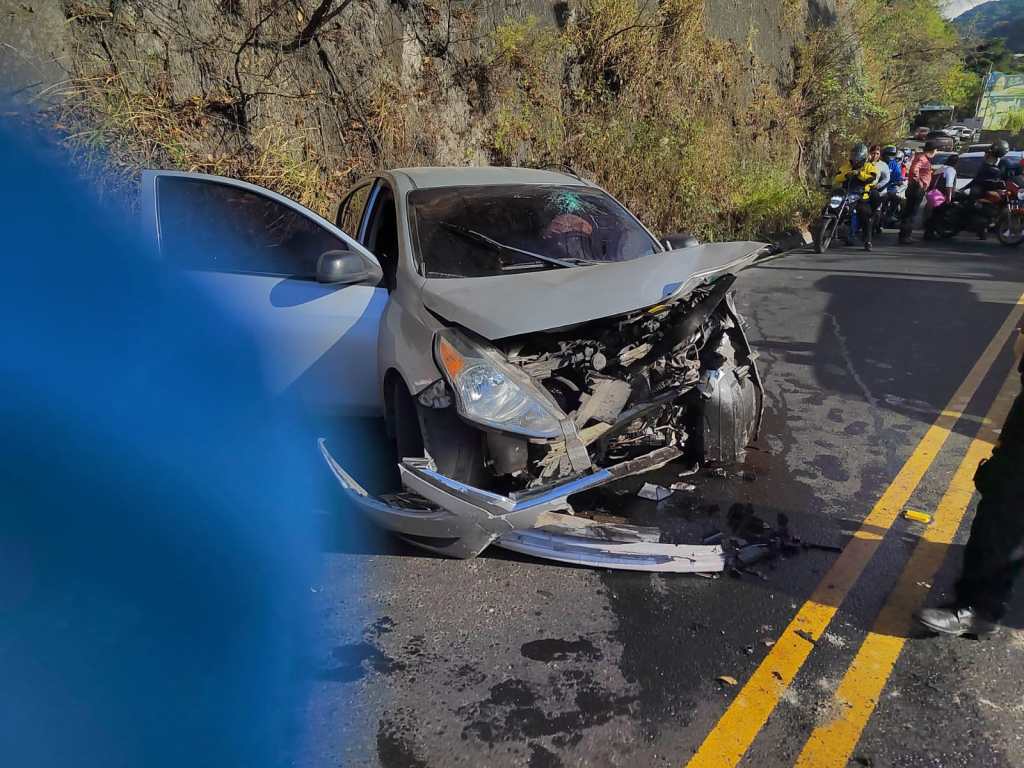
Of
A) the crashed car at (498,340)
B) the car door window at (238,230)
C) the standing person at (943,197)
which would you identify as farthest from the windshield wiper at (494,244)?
the standing person at (943,197)

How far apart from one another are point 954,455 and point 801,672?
2501 mm

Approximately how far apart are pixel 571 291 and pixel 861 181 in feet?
33.5

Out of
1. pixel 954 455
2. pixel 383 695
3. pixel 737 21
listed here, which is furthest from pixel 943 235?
pixel 383 695

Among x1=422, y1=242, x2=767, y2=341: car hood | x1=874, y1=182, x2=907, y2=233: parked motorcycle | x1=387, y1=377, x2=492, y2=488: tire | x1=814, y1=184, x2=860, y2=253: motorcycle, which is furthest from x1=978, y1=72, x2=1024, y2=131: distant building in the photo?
x1=387, y1=377, x2=492, y2=488: tire

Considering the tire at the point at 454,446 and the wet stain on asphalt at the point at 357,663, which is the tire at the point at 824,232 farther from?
the wet stain on asphalt at the point at 357,663

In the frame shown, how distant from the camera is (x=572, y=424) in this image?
9.05 ft

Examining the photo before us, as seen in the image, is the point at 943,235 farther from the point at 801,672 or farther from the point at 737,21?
the point at 801,672

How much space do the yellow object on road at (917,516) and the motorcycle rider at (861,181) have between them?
9.25 metres

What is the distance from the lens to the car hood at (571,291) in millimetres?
2818

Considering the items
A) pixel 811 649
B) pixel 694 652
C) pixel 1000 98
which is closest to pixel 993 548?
pixel 811 649

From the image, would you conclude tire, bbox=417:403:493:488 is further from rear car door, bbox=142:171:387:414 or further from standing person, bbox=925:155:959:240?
standing person, bbox=925:155:959:240

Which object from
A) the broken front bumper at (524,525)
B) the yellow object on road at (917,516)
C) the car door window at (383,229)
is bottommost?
the yellow object on road at (917,516)

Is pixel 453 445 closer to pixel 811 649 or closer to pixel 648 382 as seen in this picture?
pixel 648 382

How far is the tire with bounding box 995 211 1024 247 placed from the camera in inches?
440
